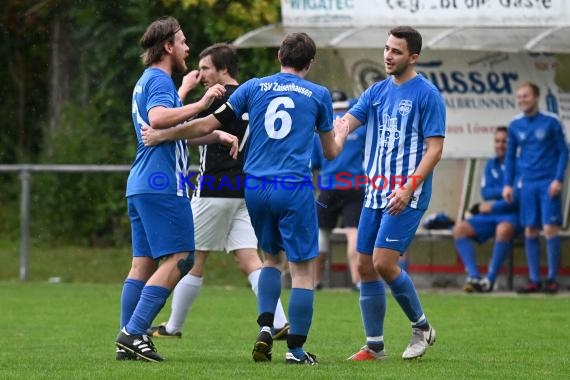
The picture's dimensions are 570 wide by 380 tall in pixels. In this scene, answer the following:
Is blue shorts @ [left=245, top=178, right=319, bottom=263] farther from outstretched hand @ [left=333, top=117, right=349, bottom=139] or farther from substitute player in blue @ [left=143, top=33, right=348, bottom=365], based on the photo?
outstretched hand @ [left=333, top=117, right=349, bottom=139]

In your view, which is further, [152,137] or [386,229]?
[386,229]

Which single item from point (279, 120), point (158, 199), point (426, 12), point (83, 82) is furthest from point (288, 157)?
point (83, 82)

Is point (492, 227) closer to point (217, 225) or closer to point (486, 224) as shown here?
point (486, 224)

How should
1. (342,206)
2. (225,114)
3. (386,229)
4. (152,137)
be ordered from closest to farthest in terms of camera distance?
1. (225,114)
2. (152,137)
3. (386,229)
4. (342,206)

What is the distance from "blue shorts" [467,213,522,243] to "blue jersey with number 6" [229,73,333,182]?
803 centimetres

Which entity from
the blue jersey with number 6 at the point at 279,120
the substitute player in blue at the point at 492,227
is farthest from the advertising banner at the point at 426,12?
the blue jersey with number 6 at the point at 279,120

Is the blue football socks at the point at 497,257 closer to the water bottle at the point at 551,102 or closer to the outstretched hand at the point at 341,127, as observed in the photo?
the water bottle at the point at 551,102

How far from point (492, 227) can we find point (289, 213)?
8172mm

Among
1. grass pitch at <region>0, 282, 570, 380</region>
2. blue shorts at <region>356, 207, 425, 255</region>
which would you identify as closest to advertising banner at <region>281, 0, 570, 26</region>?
grass pitch at <region>0, 282, 570, 380</region>

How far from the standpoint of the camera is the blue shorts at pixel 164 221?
9.34 metres

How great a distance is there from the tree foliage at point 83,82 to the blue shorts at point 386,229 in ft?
38.4

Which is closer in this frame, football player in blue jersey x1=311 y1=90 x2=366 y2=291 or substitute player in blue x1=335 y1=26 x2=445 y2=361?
substitute player in blue x1=335 y1=26 x2=445 y2=361

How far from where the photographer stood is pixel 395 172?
31.2ft

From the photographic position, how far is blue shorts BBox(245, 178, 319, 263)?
9.17 m
